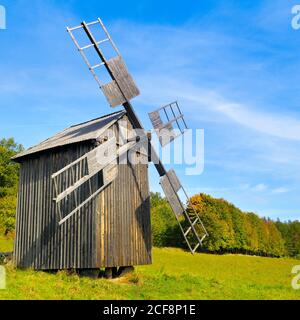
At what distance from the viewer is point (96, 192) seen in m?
15.7

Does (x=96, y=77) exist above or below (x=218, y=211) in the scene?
above

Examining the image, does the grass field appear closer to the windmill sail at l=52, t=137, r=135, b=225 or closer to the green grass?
the green grass

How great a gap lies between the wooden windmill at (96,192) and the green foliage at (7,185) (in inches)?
913

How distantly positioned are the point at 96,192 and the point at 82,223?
4.69 feet

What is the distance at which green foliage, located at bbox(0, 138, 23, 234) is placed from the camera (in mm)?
40562

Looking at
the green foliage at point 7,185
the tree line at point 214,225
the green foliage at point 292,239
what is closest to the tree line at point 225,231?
the tree line at point 214,225

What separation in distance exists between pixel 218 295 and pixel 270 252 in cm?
6594

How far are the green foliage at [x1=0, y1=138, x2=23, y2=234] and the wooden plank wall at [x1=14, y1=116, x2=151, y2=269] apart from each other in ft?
76.3

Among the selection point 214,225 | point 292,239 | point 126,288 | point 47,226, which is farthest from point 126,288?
point 292,239

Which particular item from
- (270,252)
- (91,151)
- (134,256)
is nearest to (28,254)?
(134,256)

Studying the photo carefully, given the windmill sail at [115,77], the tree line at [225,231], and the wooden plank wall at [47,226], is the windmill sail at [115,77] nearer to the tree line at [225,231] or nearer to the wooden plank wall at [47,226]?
the wooden plank wall at [47,226]

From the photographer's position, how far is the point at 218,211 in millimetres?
60688
